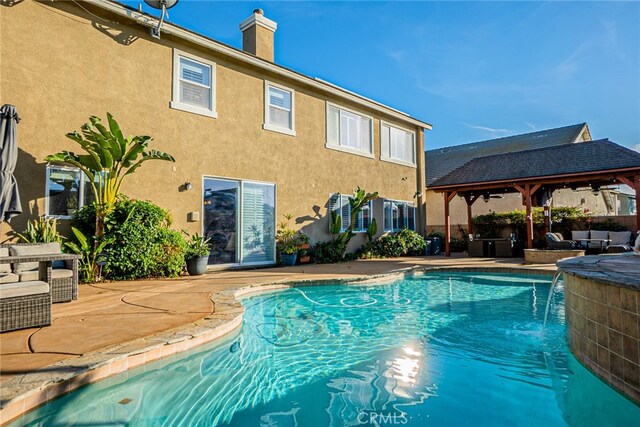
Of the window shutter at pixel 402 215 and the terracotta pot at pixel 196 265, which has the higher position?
the window shutter at pixel 402 215

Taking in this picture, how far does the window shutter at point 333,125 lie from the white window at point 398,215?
149 inches

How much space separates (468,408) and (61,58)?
394 inches

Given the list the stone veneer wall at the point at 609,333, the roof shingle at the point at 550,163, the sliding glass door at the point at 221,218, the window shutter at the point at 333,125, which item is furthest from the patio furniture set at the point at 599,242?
the sliding glass door at the point at 221,218

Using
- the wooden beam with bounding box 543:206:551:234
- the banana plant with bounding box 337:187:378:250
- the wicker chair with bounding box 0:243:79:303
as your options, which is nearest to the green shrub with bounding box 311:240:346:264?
the banana plant with bounding box 337:187:378:250

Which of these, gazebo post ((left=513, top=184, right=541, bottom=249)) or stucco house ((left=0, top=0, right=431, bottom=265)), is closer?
stucco house ((left=0, top=0, right=431, bottom=265))

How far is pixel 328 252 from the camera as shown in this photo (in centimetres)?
1299

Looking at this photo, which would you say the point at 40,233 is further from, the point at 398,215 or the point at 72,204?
the point at 398,215

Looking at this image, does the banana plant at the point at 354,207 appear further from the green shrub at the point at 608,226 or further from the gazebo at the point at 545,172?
the green shrub at the point at 608,226

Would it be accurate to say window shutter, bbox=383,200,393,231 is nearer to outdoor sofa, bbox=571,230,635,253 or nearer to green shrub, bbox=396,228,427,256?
green shrub, bbox=396,228,427,256

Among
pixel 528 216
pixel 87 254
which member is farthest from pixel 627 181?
pixel 87 254

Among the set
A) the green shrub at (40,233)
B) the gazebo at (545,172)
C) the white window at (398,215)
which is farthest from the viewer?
the white window at (398,215)

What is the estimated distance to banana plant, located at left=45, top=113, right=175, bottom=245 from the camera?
757cm

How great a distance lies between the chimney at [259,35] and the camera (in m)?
12.3

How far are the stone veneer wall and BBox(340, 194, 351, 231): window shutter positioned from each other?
10338mm
